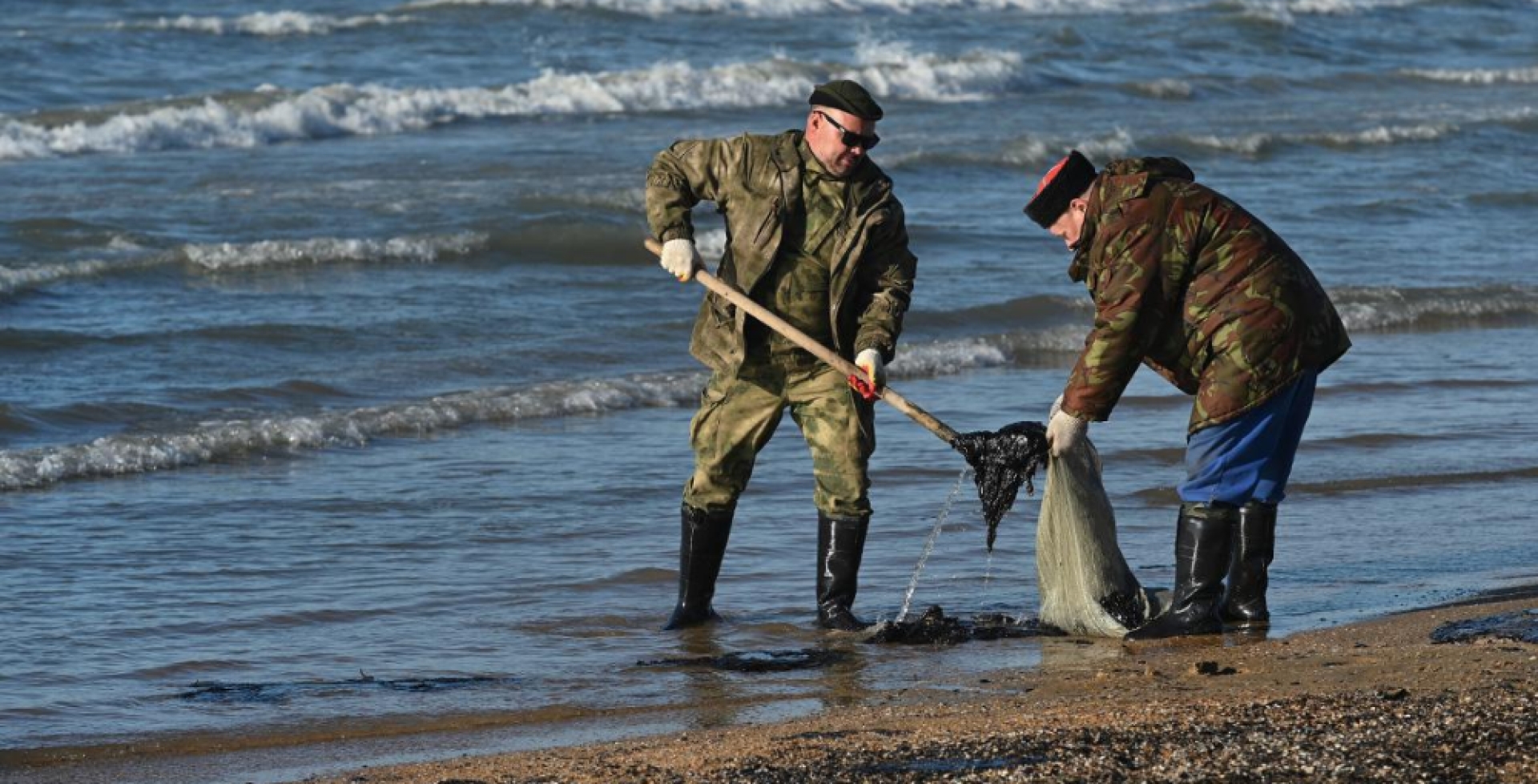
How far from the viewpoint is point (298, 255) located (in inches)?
554

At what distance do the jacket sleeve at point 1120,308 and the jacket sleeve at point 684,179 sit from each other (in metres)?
1.11

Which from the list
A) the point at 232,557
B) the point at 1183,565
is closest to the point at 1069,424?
the point at 1183,565

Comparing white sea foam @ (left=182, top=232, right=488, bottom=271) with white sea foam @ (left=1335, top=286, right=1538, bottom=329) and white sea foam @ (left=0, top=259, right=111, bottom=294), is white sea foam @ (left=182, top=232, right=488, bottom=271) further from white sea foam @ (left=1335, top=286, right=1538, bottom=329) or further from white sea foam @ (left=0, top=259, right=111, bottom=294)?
white sea foam @ (left=1335, top=286, right=1538, bottom=329)

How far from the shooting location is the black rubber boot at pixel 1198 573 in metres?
6.28

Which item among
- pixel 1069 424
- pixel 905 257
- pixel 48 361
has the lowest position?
pixel 48 361

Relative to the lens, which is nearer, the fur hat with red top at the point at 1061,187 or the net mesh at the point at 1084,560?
the fur hat with red top at the point at 1061,187

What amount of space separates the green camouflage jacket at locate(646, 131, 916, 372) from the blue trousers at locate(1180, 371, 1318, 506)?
3.07 ft

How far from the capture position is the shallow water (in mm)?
6387

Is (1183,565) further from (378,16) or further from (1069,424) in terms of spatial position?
(378,16)

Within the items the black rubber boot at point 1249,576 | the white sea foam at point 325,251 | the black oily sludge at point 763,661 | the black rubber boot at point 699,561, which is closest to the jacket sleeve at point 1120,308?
the black rubber boot at point 1249,576

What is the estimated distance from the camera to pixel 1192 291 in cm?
601

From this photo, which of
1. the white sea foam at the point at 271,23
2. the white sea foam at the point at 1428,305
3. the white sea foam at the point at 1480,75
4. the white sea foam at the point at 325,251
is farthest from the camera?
the white sea foam at the point at 1480,75

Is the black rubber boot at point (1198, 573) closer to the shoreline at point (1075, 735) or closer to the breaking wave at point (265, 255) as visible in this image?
the shoreline at point (1075, 735)

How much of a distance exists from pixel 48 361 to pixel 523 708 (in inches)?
247
